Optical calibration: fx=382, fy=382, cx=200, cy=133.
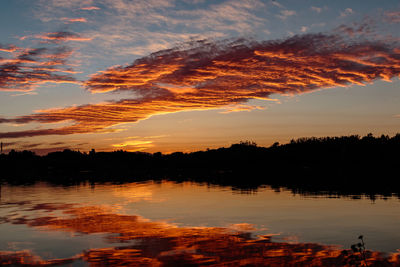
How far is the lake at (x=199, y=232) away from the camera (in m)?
21.2

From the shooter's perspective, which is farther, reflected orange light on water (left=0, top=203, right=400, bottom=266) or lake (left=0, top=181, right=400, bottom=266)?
lake (left=0, top=181, right=400, bottom=266)

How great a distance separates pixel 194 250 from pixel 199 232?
5.76 metres

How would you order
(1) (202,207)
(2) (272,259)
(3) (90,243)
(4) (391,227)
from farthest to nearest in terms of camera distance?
(1) (202,207), (4) (391,227), (3) (90,243), (2) (272,259)

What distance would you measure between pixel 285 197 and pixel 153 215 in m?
22.1

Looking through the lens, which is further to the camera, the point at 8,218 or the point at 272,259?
the point at 8,218

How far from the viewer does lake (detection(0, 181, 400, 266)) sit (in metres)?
21.2

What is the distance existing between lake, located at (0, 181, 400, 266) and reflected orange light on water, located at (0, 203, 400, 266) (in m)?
0.06

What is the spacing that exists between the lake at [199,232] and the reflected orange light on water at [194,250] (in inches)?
2.2

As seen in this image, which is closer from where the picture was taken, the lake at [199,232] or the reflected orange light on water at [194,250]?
the reflected orange light on water at [194,250]

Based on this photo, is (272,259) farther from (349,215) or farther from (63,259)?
(349,215)

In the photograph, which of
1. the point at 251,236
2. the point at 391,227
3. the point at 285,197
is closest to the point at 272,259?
the point at 251,236

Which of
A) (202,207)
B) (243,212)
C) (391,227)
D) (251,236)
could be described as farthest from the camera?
(202,207)

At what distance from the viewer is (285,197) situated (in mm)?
52688

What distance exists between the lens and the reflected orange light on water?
20109 mm
